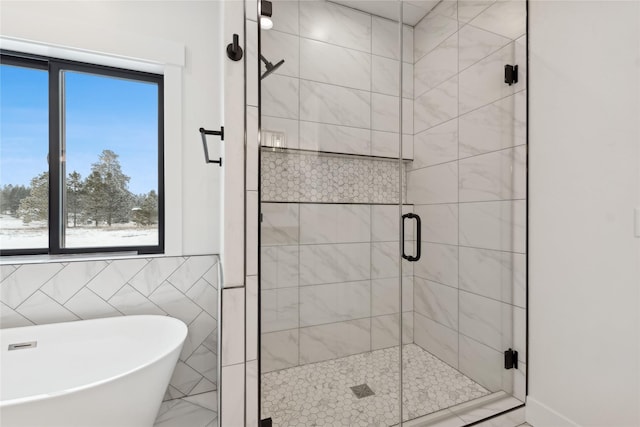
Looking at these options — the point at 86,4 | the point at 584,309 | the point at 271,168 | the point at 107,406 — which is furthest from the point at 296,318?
the point at 86,4

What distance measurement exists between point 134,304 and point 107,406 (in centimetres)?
76

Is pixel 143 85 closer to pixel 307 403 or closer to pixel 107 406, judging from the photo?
pixel 107 406

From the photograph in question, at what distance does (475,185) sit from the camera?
5.29ft

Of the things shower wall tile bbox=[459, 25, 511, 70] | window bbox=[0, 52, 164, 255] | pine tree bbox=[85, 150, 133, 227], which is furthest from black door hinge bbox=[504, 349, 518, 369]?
pine tree bbox=[85, 150, 133, 227]

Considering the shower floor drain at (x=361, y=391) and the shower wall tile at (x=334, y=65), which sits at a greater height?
the shower wall tile at (x=334, y=65)

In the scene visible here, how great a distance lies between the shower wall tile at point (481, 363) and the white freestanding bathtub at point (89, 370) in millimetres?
1461

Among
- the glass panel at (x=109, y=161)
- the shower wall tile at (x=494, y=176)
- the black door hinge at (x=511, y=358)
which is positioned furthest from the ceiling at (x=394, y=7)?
the black door hinge at (x=511, y=358)

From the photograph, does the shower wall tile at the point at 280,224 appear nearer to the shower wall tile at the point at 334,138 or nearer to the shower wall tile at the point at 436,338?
the shower wall tile at the point at 334,138

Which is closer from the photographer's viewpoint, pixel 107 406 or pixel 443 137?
pixel 107 406

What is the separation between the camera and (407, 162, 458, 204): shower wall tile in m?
1.46

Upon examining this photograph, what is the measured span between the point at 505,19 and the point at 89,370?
9.89 feet

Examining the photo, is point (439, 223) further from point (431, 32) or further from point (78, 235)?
point (78, 235)

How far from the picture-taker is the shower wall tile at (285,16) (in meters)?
1.31

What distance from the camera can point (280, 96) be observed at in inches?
52.2
